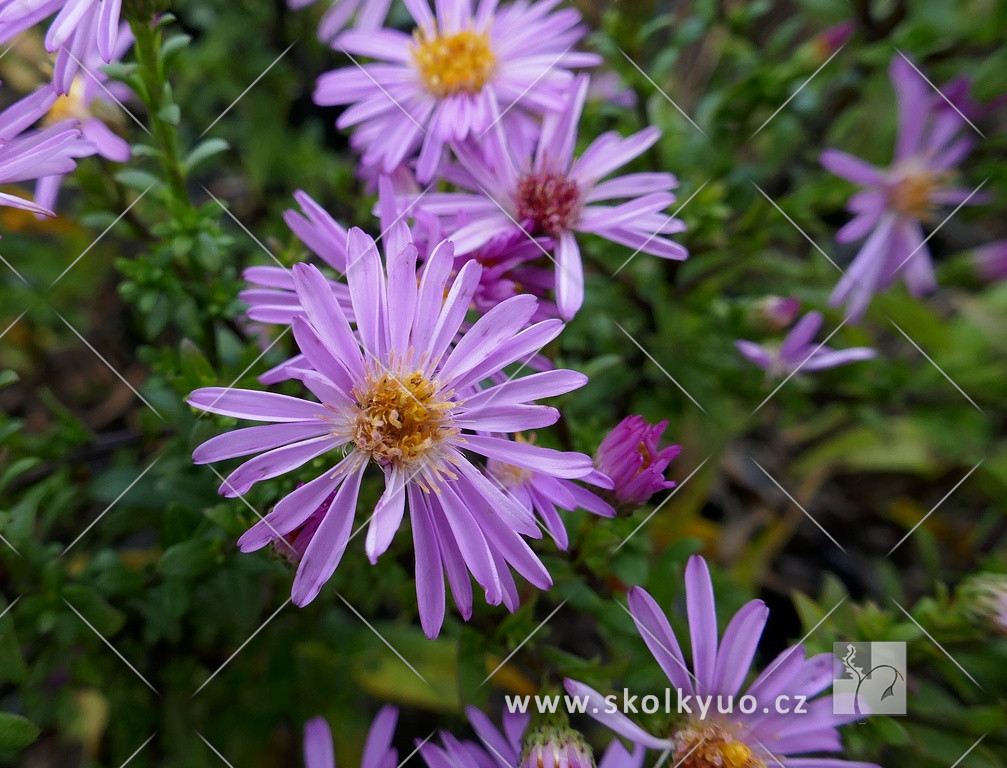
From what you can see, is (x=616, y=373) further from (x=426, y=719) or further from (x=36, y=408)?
(x=36, y=408)

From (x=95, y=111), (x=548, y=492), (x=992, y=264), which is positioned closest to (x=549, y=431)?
(x=548, y=492)

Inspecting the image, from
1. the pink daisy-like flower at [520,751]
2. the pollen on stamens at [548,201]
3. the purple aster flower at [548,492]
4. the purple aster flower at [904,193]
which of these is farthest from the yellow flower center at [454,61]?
the pink daisy-like flower at [520,751]

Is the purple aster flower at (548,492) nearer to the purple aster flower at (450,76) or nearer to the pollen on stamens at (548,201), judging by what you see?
the pollen on stamens at (548,201)

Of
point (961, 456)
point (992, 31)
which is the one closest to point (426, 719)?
point (961, 456)

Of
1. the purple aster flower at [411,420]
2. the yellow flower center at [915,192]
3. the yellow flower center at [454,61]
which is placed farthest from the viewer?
the yellow flower center at [915,192]

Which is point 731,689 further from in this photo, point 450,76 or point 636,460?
point 450,76

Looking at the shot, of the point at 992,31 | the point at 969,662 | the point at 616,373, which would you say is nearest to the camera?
the point at 969,662
